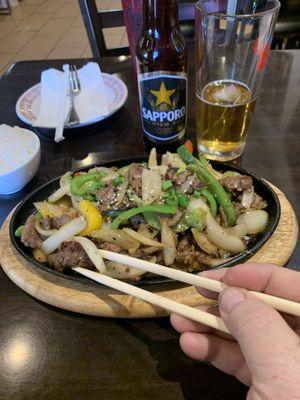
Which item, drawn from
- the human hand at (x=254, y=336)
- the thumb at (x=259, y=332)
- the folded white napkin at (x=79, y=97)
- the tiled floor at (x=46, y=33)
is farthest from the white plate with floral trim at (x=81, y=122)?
the tiled floor at (x=46, y=33)

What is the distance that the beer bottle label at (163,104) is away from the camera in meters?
1.00

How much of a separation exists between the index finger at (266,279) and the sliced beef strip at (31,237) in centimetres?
45

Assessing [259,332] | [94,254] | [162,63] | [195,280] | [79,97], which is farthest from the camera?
[79,97]

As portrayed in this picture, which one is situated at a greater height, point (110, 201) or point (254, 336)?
point (254, 336)

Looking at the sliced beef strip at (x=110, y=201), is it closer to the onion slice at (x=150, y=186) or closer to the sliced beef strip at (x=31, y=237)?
the onion slice at (x=150, y=186)

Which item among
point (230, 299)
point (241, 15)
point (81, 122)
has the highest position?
point (241, 15)

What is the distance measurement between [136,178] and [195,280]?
1.14ft

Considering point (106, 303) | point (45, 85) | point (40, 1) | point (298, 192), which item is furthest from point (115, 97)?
point (40, 1)

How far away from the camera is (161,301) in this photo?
2.14ft

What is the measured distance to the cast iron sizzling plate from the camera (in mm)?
764

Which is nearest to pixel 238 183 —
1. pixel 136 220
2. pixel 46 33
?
pixel 136 220

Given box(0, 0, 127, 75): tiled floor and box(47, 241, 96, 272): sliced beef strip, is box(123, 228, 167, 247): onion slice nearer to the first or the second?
box(47, 241, 96, 272): sliced beef strip

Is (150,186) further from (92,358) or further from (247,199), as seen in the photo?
(92,358)

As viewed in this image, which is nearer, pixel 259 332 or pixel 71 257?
pixel 259 332
